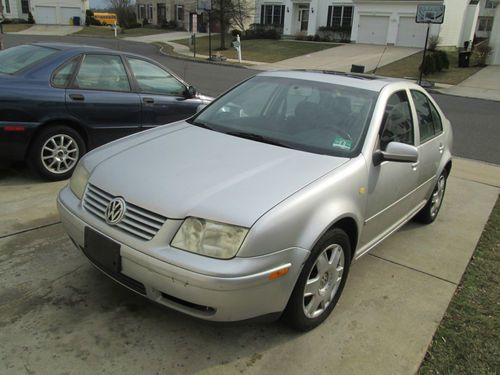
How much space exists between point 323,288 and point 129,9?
6136cm

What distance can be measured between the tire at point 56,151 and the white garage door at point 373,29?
112ft

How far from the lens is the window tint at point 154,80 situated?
5.98m

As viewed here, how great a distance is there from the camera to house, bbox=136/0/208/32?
4912 centimetres

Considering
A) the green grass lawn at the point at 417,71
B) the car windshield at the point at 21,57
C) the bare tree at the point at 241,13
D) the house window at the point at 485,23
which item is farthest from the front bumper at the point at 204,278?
the house window at the point at 485,23

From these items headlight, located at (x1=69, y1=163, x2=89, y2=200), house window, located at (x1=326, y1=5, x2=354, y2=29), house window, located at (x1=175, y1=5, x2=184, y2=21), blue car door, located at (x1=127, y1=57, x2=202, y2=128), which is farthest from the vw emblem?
house window, located at (x1=175, y1=5, x2=184, y2=21)

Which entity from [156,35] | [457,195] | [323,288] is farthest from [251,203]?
[156,35]

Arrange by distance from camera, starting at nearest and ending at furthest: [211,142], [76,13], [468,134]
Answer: [211,142] → [468,134] → [76,13]

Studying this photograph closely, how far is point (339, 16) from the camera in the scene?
38.5m

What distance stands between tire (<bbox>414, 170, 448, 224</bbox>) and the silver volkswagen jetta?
0.80 metres

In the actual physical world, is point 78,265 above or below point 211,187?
below

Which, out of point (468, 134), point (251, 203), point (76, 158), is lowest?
point (468, 134)

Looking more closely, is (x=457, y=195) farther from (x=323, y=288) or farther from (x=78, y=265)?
(x=78, y=265)

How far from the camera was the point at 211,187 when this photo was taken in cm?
262

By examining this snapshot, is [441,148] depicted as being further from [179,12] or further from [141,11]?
[141,11]
